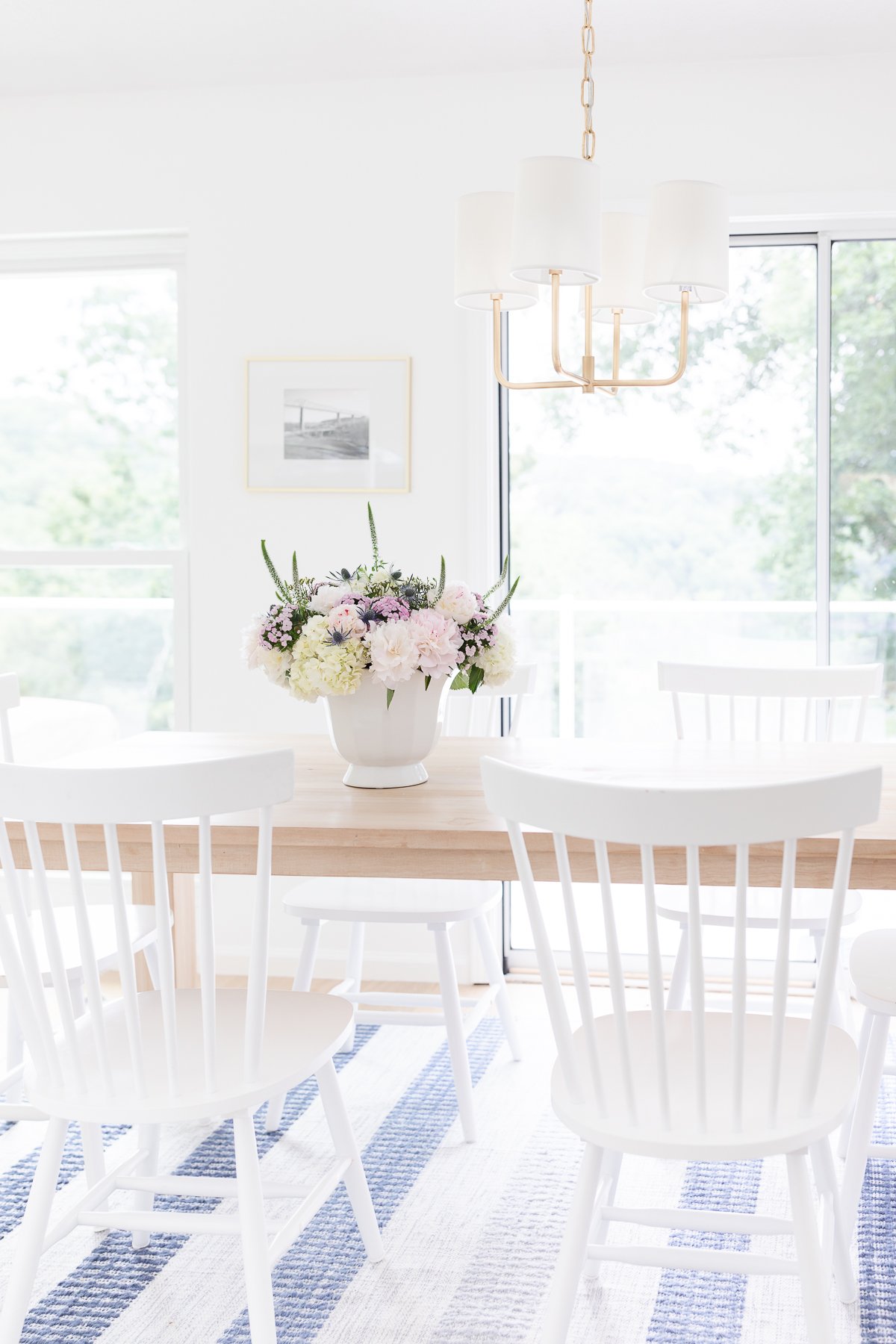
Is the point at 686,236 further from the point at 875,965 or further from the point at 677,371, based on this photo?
the point at 875,965

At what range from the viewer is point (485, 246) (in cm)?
199

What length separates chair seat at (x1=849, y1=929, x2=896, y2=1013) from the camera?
184 cm

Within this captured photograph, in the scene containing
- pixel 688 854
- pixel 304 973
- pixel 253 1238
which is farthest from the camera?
pixel 304 973

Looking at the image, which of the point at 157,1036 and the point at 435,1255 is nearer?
the point at 157,1036

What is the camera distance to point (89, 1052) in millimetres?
1759

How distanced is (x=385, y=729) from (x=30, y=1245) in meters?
0.93

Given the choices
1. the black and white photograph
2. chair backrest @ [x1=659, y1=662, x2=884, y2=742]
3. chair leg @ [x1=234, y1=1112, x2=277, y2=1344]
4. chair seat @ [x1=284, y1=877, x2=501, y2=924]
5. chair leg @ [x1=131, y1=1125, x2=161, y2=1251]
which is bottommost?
chair leg @ [x1=131, y1=1125, x2=161, y2=1251]

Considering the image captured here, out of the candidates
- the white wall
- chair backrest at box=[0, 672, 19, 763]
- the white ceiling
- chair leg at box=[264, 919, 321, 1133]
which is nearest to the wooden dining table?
chair backrest at box=[0, 672, 19, 763]

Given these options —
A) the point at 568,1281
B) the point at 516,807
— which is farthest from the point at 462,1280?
the point at 516,807

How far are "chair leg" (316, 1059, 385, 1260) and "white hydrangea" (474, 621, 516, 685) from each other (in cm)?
67

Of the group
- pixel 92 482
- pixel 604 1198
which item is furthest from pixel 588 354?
pixel 92 482

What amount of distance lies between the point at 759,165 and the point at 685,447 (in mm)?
735

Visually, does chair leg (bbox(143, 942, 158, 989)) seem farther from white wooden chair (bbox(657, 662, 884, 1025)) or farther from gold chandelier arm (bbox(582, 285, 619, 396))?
gold chandelier arm (bbox(582, 285, 619, 396))

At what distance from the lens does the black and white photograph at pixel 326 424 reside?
11.3 ft
